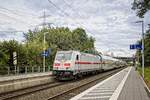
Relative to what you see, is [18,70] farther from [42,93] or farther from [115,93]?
[115,93]

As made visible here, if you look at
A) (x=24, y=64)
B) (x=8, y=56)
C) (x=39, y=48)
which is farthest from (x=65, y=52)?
(x=39, y=48)

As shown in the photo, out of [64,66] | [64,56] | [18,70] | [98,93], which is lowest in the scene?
[98,93]

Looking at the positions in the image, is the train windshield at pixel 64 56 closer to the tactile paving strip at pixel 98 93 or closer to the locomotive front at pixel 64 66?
the locomotive front at pixel 64 66

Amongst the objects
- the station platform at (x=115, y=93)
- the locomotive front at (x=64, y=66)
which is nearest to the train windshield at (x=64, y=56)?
the locomotive front at (x=64, y=66)

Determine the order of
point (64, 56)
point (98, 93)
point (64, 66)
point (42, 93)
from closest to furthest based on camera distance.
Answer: point (42, 93)
point (98, 93)
point (64, 66)
point (64, 56)

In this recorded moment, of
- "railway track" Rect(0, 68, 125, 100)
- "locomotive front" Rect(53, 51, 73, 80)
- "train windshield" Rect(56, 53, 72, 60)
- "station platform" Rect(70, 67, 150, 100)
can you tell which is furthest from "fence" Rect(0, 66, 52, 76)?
"station platform" Rect(70, 67, 150, 100)

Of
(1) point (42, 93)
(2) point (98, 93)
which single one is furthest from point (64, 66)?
(2) point (98, 93)

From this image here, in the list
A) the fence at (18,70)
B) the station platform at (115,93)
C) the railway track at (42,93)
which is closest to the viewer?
the railway track at (42,93)

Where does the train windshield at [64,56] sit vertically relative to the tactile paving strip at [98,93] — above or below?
above

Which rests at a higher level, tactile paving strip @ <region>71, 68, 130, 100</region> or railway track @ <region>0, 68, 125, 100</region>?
railway track @ <region>0, 68, 125, 100</region>

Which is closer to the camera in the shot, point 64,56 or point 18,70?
point 64,56

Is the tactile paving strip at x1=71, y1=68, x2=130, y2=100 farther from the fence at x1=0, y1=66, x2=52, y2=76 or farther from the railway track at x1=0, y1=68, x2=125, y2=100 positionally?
the fence at x1=0, y1=66, x2=52, y2=76

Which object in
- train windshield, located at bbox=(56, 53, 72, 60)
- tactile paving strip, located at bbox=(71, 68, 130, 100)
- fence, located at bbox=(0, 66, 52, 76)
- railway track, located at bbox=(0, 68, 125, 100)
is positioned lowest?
tactile paving strip, located at bbox=(71, 68, 130, 100)

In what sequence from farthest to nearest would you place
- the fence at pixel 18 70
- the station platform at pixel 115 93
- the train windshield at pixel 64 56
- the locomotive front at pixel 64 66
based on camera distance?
1. the fence at pixel 18 70
2. the train windshield at pixel 64 56
3. the locomotive front at pixel 64 66
4. the station platform at pixel 115 93
